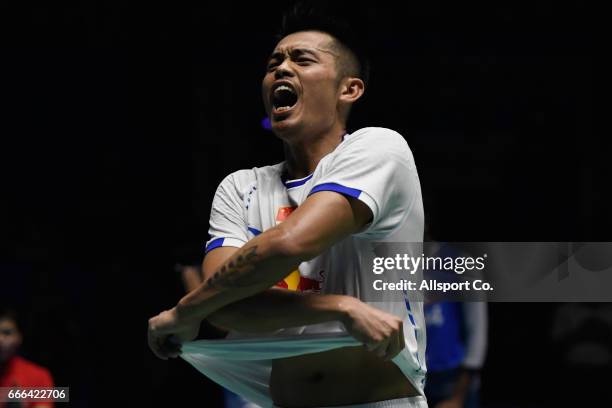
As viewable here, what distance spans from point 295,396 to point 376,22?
13.0ft

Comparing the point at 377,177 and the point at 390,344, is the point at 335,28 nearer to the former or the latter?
the point at 377,177

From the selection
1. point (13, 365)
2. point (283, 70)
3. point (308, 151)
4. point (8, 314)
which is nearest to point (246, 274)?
point (308, 151)

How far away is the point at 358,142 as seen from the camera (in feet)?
7.84

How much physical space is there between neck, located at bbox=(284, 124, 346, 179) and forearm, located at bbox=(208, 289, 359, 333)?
1.74ft

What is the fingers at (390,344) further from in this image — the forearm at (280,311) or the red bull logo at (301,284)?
the red bull logo at (301,284)

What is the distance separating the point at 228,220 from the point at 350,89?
0.55 meters

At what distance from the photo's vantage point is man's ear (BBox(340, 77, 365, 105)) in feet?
9.13

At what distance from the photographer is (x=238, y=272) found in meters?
2.21

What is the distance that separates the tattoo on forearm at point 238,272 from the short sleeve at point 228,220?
31 cm

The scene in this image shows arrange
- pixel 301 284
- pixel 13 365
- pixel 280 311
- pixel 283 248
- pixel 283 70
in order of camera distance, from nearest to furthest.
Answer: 1. pixel 283 248
2. pixel 280 311
3. pixel 301 284
4. pixel 283 70
5. pixel 13 365

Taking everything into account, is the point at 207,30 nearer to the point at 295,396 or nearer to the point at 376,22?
the point at 376,22

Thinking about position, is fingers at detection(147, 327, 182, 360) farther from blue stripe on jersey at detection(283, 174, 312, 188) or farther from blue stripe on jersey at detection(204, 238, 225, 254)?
blue stripe on jersey at detection(283, 174, 312, 188)

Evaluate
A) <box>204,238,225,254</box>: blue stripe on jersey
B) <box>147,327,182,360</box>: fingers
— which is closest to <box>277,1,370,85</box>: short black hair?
<box>204,238,225,254</box>: blue stripe on jersey

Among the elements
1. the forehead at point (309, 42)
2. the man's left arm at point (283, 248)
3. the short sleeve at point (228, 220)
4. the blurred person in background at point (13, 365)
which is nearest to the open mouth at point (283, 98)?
the forehead at point (309, 42)
